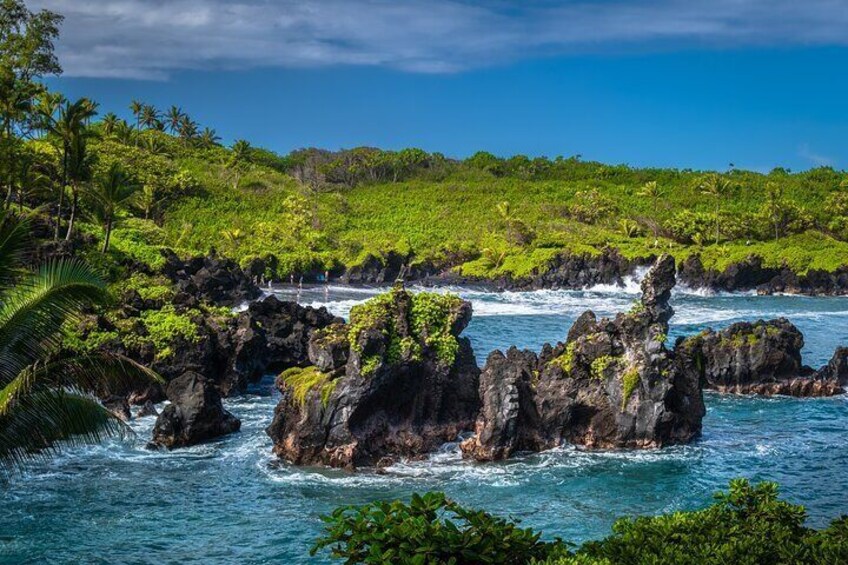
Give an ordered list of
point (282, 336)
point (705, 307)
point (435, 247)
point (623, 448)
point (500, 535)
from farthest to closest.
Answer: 1. point (435, 247)
2. point (705, 307)
3. point (282, 336)
4. point (623, 448)
5. point (500, 535)

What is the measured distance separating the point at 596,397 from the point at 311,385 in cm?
1147

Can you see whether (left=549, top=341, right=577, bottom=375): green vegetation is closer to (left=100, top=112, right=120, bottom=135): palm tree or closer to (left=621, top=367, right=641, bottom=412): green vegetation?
(left=621, top=367, right=641, bottom=412): green vegetation

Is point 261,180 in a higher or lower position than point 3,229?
higher

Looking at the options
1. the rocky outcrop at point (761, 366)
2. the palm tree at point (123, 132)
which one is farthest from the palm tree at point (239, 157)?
the rocky outcrop at point (761, 366)

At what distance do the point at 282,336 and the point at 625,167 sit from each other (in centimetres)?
13517

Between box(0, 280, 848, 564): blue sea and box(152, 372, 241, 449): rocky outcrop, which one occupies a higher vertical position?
box(152, 372, 241, 449): rocky outcrop

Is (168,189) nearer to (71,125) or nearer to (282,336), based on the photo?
(71,125)

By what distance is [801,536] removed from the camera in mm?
14430

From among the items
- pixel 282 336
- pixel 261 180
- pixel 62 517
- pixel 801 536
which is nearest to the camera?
pixel 801 536

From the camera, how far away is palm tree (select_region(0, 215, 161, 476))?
17.8 meters

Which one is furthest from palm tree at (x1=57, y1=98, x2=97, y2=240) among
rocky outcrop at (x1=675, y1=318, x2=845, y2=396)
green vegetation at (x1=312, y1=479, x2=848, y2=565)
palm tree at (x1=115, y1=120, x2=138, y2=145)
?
palm tree at (x1=115, y1=120, x2=138, y2=145)

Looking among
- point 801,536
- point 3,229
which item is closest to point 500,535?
point 801,536

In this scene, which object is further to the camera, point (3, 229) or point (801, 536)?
point (3, 229)

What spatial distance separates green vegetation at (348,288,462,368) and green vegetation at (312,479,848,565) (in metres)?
20.3
